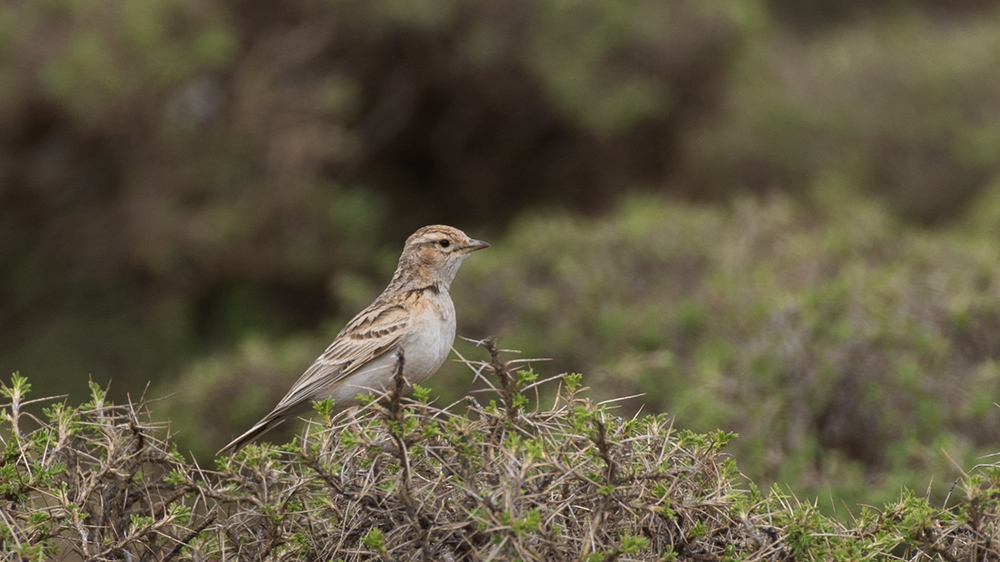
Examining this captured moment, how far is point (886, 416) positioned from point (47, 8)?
11.1m

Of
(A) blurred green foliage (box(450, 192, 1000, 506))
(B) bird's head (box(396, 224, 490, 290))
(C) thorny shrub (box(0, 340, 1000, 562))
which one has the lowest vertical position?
(A) blurred green foliage (box(450, 192, 1000, 506))

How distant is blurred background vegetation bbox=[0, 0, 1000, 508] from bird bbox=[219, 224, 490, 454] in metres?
2.63

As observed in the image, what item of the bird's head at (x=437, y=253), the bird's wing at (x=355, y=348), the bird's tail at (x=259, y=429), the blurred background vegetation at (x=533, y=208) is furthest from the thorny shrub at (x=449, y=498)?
the blurred background vegetation at (x=533, y=208)

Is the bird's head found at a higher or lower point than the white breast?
higher

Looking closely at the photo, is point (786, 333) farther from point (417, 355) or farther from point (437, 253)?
point (417, 355)

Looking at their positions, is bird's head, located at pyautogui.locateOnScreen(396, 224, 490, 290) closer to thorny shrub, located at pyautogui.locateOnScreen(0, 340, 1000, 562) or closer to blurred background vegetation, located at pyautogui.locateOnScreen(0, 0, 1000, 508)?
thorny shrub, located at pyautogui.locateOnScreen(0, 340, 1000, 562)

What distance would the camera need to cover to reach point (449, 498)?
12.1ft

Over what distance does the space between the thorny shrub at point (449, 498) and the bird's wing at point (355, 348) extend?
1289mm

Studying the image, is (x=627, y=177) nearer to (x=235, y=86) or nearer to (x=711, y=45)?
(x=711, y=45)

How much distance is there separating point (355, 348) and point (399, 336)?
12.0 inches

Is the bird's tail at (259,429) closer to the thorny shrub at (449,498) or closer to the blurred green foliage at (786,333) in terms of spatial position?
the thorny shrub at (449,498)

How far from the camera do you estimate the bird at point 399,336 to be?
5.15 meters

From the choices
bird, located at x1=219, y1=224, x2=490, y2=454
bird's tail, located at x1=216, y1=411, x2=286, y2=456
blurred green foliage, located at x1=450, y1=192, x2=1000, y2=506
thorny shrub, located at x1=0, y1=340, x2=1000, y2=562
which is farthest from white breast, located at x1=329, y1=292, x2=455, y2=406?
blurred green foliage, located at x1=450, y1=192, x2=1000, y2=506

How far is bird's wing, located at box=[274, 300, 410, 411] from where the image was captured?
5305 mm
